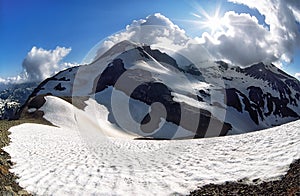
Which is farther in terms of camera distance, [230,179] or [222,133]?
[222,133]

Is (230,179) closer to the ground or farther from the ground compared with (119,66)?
closer to the ground

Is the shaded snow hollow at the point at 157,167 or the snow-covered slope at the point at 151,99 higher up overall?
the snow-covered slope at the point at 151,99

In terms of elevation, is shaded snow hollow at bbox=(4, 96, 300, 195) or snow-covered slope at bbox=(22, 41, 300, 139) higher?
snow-covered slope at bbox=(22, 41, 300, 139)

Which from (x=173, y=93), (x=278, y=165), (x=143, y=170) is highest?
(x=173, y=93)

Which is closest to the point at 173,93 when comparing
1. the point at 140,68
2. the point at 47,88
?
the point at 140,68

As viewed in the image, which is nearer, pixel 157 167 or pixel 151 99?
pixel 157 167

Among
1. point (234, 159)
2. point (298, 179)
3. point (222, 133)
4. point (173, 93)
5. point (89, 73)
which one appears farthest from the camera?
point (89, 73)

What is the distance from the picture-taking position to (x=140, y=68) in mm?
166250

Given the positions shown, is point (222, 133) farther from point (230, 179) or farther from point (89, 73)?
point (230, 179)

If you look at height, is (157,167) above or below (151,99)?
below

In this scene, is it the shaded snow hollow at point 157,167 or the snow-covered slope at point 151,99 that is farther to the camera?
the snow-covered slope at point 151,99

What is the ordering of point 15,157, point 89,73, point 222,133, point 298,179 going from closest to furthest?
point 298,179
point 15,157
point 222,133
point 89,73

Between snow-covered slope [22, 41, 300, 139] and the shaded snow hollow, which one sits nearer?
the shaded snow hollow

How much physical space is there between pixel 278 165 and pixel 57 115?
49474 mm
